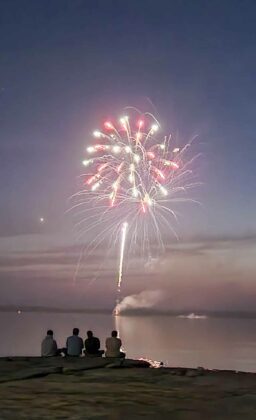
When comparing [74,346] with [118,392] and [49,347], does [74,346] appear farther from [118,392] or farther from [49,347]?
[118,392]

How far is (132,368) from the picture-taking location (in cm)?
2331

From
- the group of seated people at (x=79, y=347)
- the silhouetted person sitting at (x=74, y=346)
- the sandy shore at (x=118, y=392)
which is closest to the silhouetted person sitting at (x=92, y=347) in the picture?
the group of seated people at (x=79, y=347)

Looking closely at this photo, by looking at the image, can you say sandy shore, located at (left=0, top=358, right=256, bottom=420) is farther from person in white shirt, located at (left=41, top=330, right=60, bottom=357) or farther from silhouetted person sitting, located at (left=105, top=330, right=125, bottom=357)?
person in white shirt, located at (left=41, top=330, right=60, bottom=357)

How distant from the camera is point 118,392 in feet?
56.9

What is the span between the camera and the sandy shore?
14461 millimetres

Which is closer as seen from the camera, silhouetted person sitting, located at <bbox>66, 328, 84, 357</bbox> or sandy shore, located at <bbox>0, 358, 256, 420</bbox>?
sandy shore, located at <bbox>0, 358, 256, 420</bbox>

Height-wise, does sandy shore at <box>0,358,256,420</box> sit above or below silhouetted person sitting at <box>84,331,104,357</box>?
below

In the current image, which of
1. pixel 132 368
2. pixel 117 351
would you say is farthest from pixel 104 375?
pixel 117 351

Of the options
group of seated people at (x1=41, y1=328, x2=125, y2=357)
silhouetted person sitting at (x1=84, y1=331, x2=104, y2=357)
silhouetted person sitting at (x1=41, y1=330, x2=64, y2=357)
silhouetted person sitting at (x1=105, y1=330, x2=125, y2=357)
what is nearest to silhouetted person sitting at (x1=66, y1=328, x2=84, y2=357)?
group of seated people at (x1=41, y1=328, x2=125, y2=357)

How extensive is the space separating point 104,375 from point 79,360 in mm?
4280

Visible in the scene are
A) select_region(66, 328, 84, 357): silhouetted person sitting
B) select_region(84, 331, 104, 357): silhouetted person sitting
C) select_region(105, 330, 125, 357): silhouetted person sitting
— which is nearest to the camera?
select_region(105, 330, 125, 357): silhouetted person sitting

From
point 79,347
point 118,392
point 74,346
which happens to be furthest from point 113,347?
point 118,392

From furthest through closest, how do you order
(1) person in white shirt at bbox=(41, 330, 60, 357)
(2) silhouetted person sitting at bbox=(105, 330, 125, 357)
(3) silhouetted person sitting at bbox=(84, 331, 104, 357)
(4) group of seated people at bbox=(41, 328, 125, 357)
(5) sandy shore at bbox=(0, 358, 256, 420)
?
(3) silhouetted person sitting at bbox=(84, 331, 104, 357)
(1) person in white shirt at bbox=(41, 330, 60, 357)
(4) group of seated people at bbox=(41, 328, 125, 357)
(2) silhouetted person sitting at bbox=(105, 330, 125, 357)
(5) sandy shore at bbox=(0, 358, 256, 420)

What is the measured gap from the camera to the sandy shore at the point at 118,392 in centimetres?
1446
